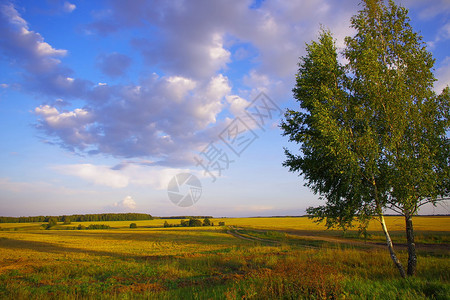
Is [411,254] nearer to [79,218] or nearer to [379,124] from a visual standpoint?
[379,124]

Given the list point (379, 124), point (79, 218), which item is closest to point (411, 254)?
point (379, 124)

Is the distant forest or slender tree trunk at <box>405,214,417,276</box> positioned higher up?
slender tree trunk at <box>405,214,417,276</box>

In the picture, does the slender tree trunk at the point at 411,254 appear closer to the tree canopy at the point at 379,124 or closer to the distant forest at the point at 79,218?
the tree canopy at the point at 379,124

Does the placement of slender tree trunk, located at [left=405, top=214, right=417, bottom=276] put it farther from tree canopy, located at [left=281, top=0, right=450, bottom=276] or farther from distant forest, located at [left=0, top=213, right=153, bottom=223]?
distant forest, located at [left=0, top=213, right=153, bottom=223]

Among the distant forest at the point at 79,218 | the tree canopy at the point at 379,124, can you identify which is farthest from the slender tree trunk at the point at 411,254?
the distant forest at the point at 79,218

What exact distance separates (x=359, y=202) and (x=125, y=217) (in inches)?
7901


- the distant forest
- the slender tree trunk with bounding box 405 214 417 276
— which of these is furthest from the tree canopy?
the distant forest

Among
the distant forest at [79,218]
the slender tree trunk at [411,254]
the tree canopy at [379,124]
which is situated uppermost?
the tree canopy at [379,124]

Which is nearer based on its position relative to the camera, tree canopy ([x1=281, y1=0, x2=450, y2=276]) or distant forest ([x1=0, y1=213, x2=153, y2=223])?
tree canopy ([x1=281, y1=0, x2=450, y2=276])

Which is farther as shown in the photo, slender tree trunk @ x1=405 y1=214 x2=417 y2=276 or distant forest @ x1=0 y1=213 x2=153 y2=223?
distant forest @ x1=0 y1=213 x2=153 y2=223

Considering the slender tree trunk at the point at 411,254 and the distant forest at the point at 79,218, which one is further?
the distant forest at the point at 79,218

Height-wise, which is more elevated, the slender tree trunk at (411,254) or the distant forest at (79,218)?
the slender tree trunk at (411,254)

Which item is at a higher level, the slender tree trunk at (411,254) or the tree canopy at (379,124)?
the tree canopy at (379,124)

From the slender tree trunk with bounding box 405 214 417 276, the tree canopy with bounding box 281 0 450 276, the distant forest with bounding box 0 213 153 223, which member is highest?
the tree canopy with bounding box 281 0 450 276
